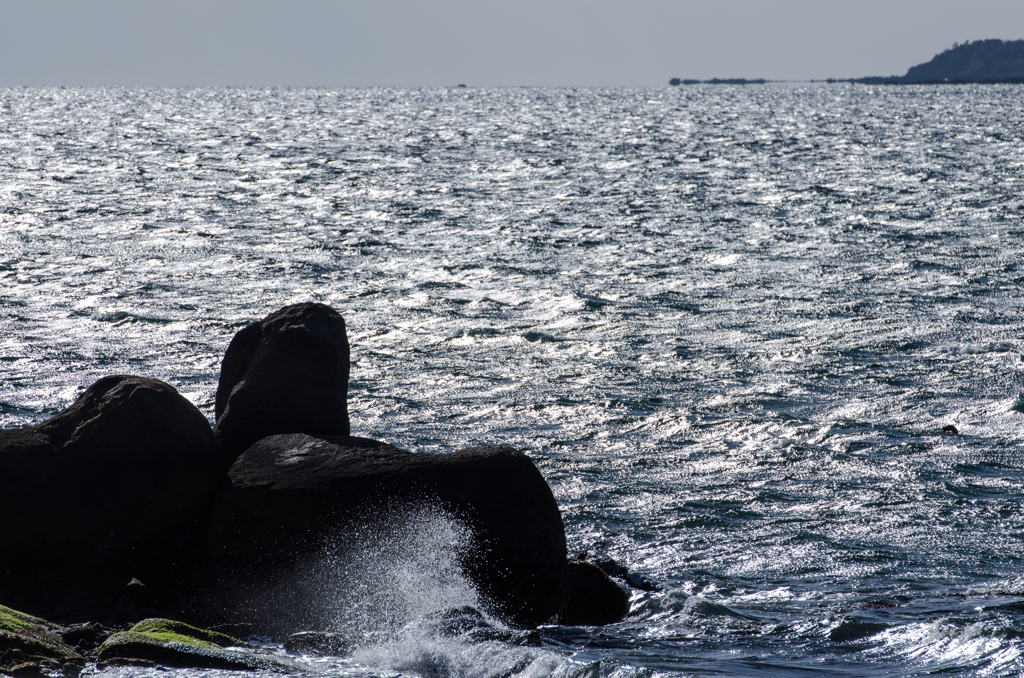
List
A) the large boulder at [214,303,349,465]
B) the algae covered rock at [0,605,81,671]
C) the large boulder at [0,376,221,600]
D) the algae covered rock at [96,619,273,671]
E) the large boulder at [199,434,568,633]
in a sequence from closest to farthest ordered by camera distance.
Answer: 1. the algae covered rock at [0,605,81,671]
2. the algae covered rock at [96,619,273,671]
3. the large boulder at [199,434,568,633]
4. the large boulder at [0,376,221,600]
5. the large boulder at [214,303,349,465]

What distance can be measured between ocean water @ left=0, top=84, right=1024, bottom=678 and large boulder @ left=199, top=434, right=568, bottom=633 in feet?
0.60

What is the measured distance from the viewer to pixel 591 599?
8.97 meters

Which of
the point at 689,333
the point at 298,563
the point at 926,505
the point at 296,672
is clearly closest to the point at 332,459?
the point at 298,563

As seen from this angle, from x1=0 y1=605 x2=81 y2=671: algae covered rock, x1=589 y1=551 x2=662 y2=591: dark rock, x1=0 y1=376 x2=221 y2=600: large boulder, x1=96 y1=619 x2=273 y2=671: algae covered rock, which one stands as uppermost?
x1=0 y1=376 x2=221 y2=600: large boulder

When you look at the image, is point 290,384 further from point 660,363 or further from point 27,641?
point 660,363

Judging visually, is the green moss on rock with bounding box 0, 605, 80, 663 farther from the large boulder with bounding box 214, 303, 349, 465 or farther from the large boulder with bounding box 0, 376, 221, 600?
the large boulder with bounding box 214, 303, 349, 465

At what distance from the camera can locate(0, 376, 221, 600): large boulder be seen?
8812 millimetres

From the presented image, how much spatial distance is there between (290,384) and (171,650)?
3.68 metres

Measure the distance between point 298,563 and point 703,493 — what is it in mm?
5074

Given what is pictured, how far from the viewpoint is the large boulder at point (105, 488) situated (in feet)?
28.9

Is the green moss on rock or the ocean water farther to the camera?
the ocean water

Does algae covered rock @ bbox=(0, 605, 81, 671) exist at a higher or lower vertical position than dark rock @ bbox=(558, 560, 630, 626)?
higher

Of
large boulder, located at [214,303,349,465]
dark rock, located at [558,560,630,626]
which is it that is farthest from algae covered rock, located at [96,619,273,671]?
large boulder, located at [214,303,349,465]

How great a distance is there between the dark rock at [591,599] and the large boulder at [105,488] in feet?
10.5
